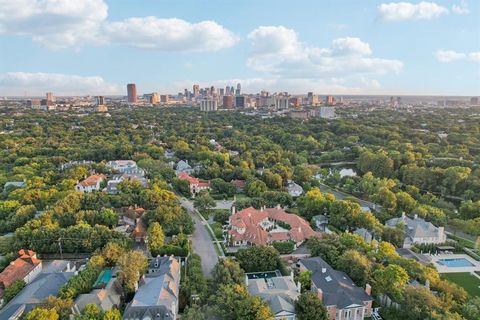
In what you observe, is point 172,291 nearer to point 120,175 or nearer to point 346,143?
point 120,175

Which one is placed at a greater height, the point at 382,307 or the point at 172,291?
the point at 172,291

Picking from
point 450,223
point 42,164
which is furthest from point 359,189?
point 42,164

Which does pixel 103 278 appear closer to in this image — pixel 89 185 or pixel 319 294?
pixel 319 294

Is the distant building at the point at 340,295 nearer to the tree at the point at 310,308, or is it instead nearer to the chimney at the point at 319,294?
the chimney at the point at 319,294

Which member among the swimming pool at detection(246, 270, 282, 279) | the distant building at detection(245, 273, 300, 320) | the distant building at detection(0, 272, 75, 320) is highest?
the distant building at detection(245, 273, 300, 320)

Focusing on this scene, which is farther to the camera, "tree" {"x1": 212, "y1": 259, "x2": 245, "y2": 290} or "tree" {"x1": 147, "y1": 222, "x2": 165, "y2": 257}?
"tree" {"x1": 147, "y1": 222, "x2": 165, "y2": 257}

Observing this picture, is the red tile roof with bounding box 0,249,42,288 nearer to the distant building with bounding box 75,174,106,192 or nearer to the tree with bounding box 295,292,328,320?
the distant building with bounding box 75,174,106,192

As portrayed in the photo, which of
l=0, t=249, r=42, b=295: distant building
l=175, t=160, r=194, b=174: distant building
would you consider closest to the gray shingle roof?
l=0, t=249, r=42, b=295: distant building
